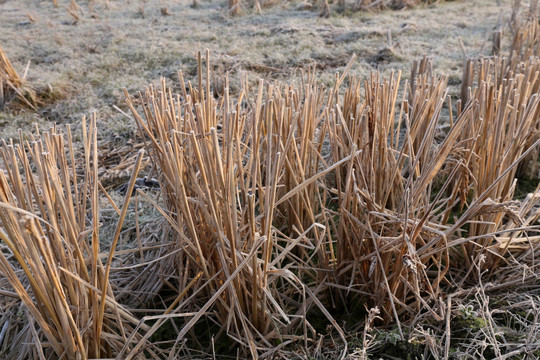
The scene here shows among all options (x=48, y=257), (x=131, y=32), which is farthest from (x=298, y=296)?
(x=131, y=32)

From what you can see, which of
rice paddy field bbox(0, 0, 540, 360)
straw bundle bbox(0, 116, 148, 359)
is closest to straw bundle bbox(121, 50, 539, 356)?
rice paddy field bbox(0, 0, 540, 360)

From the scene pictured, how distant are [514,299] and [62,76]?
3161mm

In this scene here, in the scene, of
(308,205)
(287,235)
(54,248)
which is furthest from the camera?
(287,235)

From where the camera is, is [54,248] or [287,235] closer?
[54,248]

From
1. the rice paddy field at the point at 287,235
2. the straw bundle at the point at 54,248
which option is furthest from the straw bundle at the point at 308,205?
the straw bundle at the point at 54,248

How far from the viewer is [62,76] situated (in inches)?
132

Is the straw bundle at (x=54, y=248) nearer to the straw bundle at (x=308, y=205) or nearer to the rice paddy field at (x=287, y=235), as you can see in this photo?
the rice paddy field at (x=287, y=235)

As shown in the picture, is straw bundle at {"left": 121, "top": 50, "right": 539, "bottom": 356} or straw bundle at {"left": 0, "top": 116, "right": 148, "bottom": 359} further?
straw bundle at {"left": 121, "top": 50, "right": 539, "bottom": 356}

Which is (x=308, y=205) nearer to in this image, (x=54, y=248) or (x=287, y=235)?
(x=287, y=235)

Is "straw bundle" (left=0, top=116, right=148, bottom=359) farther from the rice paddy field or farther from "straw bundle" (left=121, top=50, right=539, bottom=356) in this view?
"straw bundle" (left=121, top=50, right=539, bottom=356)

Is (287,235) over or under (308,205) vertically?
under

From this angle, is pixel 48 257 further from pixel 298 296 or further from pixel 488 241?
pixel 488 241

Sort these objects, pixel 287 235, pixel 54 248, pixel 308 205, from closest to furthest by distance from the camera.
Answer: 1. pixel 54 248
2. pixel 308 205
3. pixel 287 235

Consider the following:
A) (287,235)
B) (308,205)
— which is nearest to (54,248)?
(308,205)
